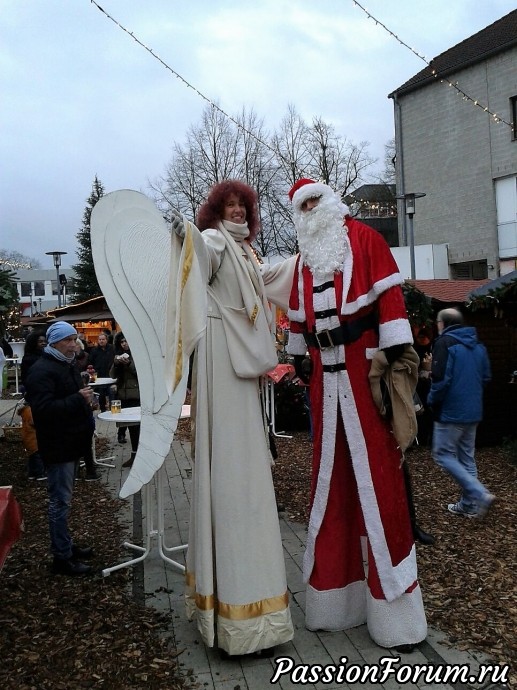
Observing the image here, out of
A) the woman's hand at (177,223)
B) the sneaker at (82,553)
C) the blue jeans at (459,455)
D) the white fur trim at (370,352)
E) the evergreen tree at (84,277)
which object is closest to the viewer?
the woman's hand at (177,223)

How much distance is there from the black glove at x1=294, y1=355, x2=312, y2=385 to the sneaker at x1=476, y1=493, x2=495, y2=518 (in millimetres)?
2542

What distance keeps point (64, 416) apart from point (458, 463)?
3437mm

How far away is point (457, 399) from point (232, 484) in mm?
3181

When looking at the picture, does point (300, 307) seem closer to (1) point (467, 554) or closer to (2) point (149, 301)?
(2) point (149, 301)

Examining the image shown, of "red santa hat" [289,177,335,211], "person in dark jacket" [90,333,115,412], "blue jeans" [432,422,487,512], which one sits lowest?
"blue jeans" [432,422,487,512]

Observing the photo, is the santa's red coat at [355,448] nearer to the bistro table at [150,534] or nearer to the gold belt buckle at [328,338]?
the gold belt buckle at [328,338]

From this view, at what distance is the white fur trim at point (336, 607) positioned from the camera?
11.1 feet

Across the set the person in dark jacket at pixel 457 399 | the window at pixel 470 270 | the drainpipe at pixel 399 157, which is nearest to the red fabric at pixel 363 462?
the person in dark jacket at pixel 457 399

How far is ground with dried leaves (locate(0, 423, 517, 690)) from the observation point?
124 inches

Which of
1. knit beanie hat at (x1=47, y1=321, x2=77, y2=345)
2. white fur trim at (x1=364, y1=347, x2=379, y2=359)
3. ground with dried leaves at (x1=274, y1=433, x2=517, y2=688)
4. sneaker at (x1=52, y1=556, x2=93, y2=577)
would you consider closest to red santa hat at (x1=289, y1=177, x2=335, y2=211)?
white fur trim at (x1=364, y1=347, x2=379, y2=359)

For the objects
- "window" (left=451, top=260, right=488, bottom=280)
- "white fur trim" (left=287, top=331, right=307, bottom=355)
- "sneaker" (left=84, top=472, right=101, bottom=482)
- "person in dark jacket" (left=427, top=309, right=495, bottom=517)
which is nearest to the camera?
"white fur trim" (left=287, top=331, right=307, bottom=355)

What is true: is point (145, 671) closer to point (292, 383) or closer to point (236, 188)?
point (236, 188)

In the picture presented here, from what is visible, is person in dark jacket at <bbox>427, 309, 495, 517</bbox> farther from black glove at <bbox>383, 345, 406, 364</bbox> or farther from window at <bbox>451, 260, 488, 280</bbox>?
window at <bbox>451, 260, 488, 280</bbox>

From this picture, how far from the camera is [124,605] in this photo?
3.90 m
